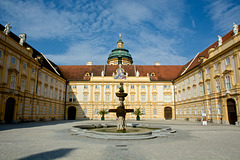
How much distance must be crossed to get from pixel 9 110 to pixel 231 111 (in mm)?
30333

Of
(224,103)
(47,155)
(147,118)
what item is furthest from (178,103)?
(47,155)

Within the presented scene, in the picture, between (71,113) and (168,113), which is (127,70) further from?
(71,113)

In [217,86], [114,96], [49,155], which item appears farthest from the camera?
[114,96]

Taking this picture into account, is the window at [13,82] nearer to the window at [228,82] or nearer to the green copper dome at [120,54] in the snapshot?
the window at [228,82]

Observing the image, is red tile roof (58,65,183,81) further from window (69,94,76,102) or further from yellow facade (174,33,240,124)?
yellow facade (174,33,240,124)

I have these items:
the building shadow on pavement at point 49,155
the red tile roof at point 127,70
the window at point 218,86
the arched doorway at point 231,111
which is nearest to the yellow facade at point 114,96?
the red tile roof at point 127,70

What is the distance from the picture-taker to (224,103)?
26.7 meters

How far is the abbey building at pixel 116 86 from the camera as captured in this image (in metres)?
25.3

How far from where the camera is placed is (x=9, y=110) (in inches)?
1001

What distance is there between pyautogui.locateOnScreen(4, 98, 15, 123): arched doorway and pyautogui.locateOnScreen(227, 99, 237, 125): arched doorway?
1185 inches

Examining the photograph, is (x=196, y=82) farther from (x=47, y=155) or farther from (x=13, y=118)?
(x=47, y=155)

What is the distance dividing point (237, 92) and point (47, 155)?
24.5m

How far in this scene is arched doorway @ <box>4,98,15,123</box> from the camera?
2487 cm

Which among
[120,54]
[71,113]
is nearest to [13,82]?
[71,113]
